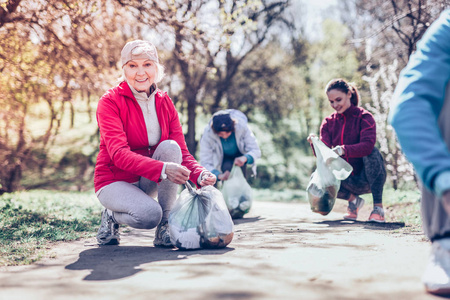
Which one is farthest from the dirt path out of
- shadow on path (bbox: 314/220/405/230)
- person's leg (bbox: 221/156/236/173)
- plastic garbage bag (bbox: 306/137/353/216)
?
person's leg (bbox: 221/156/236/173)

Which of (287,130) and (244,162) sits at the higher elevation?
(287,130)

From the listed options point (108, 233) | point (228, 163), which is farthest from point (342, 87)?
point (108, 233)

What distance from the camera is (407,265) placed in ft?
8.87

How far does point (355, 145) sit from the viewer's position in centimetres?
540

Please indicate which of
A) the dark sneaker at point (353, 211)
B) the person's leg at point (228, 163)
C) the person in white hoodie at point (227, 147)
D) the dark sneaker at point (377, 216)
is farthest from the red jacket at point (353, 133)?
the person's leg at point (228, 163)

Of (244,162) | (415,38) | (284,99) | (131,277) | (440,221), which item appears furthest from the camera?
(284,99)

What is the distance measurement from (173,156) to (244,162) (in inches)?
109

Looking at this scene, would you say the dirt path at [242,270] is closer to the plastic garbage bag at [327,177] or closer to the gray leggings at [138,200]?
the gray leggings at [138,200]

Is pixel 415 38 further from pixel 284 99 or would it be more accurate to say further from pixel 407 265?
pixel 284 99

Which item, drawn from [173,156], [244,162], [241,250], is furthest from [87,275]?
[244,162]

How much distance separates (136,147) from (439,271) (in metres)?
2.57

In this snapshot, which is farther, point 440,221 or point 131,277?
point 131,277

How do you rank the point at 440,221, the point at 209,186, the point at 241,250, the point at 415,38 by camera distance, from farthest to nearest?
the point at 415,38 < the point at 209,186 < the point at 241,250 < the point at 440,221

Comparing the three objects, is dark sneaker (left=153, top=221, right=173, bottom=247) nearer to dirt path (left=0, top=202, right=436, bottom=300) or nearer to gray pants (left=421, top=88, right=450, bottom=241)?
dirt path (left=0, top=202, right=436, bottom=300)
